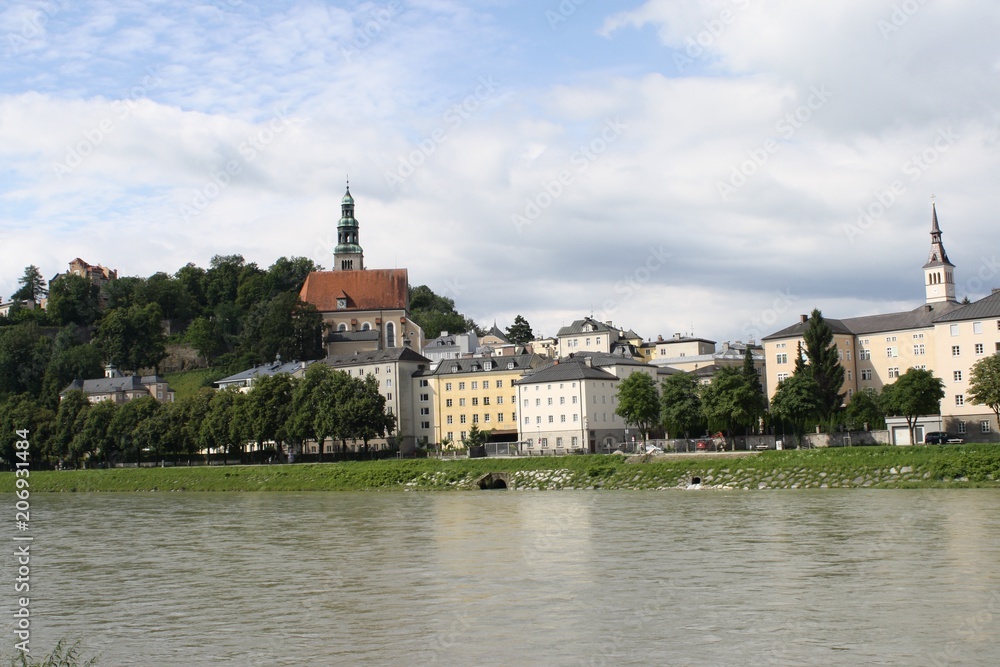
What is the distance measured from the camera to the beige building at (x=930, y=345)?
3034 inches

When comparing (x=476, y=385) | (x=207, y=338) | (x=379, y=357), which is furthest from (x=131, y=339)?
(x=476, y=385)

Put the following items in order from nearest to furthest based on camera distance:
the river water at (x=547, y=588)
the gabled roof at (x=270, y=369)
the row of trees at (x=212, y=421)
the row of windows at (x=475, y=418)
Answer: the river water at (x=547, y=588)
the row of trees at (x=212, y=421)
the row of windows at (x=475, y=418)
the gabled roof at (x=270, y=369)

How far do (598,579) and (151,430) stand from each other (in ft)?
254

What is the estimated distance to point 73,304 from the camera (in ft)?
515

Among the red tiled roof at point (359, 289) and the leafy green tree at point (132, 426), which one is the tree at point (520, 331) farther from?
the leafy green tree at point (132, 426)

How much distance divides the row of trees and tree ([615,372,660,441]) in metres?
20.7

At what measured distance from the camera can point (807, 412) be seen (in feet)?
242

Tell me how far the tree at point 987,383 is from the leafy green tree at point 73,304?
12412cm

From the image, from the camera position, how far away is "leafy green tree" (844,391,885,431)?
7562 centimetres

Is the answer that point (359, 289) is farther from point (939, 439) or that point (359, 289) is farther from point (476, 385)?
point (939, 439)

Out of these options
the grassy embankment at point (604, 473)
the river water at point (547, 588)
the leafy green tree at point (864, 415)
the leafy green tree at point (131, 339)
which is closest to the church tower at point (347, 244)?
the leafy green tree at point (131, 339)

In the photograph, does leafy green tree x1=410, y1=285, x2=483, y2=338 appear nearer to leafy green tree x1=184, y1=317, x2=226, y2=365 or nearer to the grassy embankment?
leafy green tree x1=184, y1=317, x2=226, y2=365

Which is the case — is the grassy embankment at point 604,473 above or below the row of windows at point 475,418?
below

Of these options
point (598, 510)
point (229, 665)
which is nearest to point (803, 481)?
point (598, 510)
